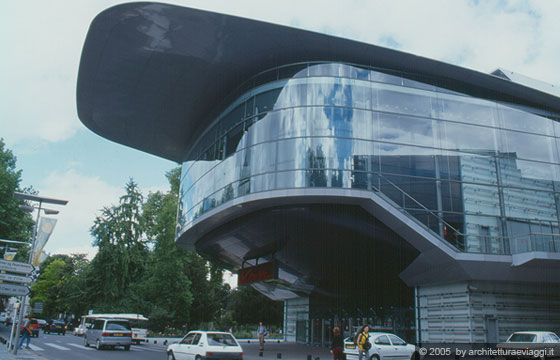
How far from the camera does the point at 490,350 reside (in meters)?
19.5

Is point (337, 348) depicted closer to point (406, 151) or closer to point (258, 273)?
point (258, 273)

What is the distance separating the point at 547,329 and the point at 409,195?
372 inches

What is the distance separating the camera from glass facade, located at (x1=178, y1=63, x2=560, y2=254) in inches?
803

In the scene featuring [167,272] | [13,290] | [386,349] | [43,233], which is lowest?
[386,349]

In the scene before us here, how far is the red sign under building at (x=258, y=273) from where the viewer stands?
76.7 feet

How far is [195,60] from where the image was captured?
23.6 metres

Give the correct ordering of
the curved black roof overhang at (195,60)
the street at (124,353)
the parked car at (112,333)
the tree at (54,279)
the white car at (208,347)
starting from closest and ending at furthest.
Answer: the white car at (208,347) → the street at (124,353) → the curved black roof overhang at (195,60) → the parked car at (112,333) → the tree at (54,279)

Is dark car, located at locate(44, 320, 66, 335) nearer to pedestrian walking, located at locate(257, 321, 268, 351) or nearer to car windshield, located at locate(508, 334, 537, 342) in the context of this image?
pedestrian walking, located at locate(257, 321, 268, 351)

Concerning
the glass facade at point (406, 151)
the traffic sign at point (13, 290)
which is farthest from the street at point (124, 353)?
the glass facade at point (406, 151)

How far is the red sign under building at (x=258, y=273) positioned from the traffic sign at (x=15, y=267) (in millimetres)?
11239

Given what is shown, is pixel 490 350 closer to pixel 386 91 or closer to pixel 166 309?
pixel 386 91

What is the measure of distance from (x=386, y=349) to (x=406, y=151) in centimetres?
947

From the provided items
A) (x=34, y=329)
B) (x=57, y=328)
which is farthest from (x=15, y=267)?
(x=57, y=328)

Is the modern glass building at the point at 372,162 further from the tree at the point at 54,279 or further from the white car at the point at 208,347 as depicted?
the tree at the point at 54,279
